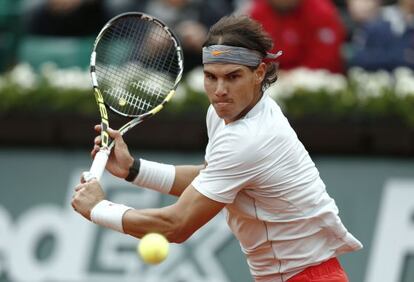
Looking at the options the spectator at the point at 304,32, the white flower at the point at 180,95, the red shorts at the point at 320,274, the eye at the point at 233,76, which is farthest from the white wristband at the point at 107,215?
the spectator at the point at 304,32

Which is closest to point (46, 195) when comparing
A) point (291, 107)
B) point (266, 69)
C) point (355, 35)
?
point (291, 107)

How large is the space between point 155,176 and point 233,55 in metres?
0.93

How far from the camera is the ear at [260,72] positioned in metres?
5.64

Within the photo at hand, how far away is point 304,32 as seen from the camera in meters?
9.66

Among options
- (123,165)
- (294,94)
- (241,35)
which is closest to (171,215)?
(123,165)

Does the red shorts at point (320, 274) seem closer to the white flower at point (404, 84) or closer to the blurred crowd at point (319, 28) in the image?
the white flower at point (404, 84)

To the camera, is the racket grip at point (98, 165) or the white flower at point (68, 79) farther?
the white flower at point (68, 79)

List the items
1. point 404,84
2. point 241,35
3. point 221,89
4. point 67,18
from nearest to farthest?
point 221,89, point 241,35, point 404,84, point 67,18

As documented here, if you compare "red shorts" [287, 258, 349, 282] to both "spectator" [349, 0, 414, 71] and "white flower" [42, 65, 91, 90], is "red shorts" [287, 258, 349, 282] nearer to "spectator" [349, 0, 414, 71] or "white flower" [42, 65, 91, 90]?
"spectator" [349, 0, 414, 71]

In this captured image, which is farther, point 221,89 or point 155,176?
point 155,176

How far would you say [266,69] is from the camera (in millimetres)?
5730

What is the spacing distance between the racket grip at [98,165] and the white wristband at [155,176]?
0.33m

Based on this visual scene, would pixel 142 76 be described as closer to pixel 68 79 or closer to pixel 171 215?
pixel 171 215

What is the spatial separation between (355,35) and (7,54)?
326 cm
